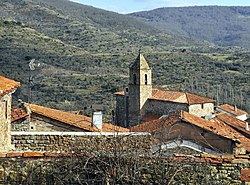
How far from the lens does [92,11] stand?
152 meters

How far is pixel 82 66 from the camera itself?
68.6 m

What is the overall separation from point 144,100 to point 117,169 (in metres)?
34.1

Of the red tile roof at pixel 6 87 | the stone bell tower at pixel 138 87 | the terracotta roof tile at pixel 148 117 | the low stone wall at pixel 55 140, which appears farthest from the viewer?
the stone bell tower at pixel 138 87

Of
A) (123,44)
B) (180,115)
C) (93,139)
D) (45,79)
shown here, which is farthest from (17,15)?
(93,139)

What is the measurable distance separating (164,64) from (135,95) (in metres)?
36.0

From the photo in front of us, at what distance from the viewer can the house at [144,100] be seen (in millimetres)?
37344

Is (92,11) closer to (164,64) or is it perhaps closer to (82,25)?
(82,25)

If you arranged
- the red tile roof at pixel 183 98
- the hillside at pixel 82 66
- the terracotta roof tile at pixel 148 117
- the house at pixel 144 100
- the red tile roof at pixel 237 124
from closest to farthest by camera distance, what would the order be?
1. the red tile roof at pixel 237 124
2. the red tile roof at pixel 183 98
3. the house at pixel 144 100
4. the terracotta roof tile at pixel 148 117
5. the hillside at pixel 82 66

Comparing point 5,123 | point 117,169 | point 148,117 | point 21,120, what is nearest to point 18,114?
point 21,120

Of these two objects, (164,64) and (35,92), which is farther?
(164,64)

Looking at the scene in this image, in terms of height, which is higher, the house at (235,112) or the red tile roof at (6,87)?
the red tile roof at (6,87)

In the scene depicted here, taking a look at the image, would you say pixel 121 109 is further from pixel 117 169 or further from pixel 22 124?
pixel 117 169

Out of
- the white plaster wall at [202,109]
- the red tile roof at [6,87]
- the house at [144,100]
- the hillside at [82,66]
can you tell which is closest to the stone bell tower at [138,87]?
the house at [144,100]

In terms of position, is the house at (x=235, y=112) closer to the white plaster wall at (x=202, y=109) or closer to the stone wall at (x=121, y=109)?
the white plaster wall at (x=202, y=109)
